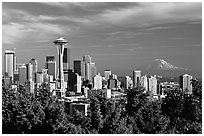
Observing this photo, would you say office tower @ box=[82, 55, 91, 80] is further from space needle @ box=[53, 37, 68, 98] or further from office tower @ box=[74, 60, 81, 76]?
space needle @ box=[53, 37, 68, 98]

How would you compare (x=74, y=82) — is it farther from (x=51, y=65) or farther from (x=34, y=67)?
(x=34, y=67)

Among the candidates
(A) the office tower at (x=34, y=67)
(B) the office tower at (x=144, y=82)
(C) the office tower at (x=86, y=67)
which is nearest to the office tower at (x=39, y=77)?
(A) the office tower at (x=34, y=67)

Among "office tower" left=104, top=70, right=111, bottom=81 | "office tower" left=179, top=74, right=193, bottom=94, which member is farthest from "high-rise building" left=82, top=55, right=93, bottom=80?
"office tower" left=179, top=74, right=193, bottom=94

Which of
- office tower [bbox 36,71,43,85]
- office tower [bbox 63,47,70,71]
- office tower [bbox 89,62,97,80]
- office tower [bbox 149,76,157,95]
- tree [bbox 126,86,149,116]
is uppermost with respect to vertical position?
office tower [bbox 63,47,70,71]

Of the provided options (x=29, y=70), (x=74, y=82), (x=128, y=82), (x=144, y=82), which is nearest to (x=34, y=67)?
(x=29, y=70)

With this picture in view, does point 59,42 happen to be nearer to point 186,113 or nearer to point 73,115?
point 73,115
